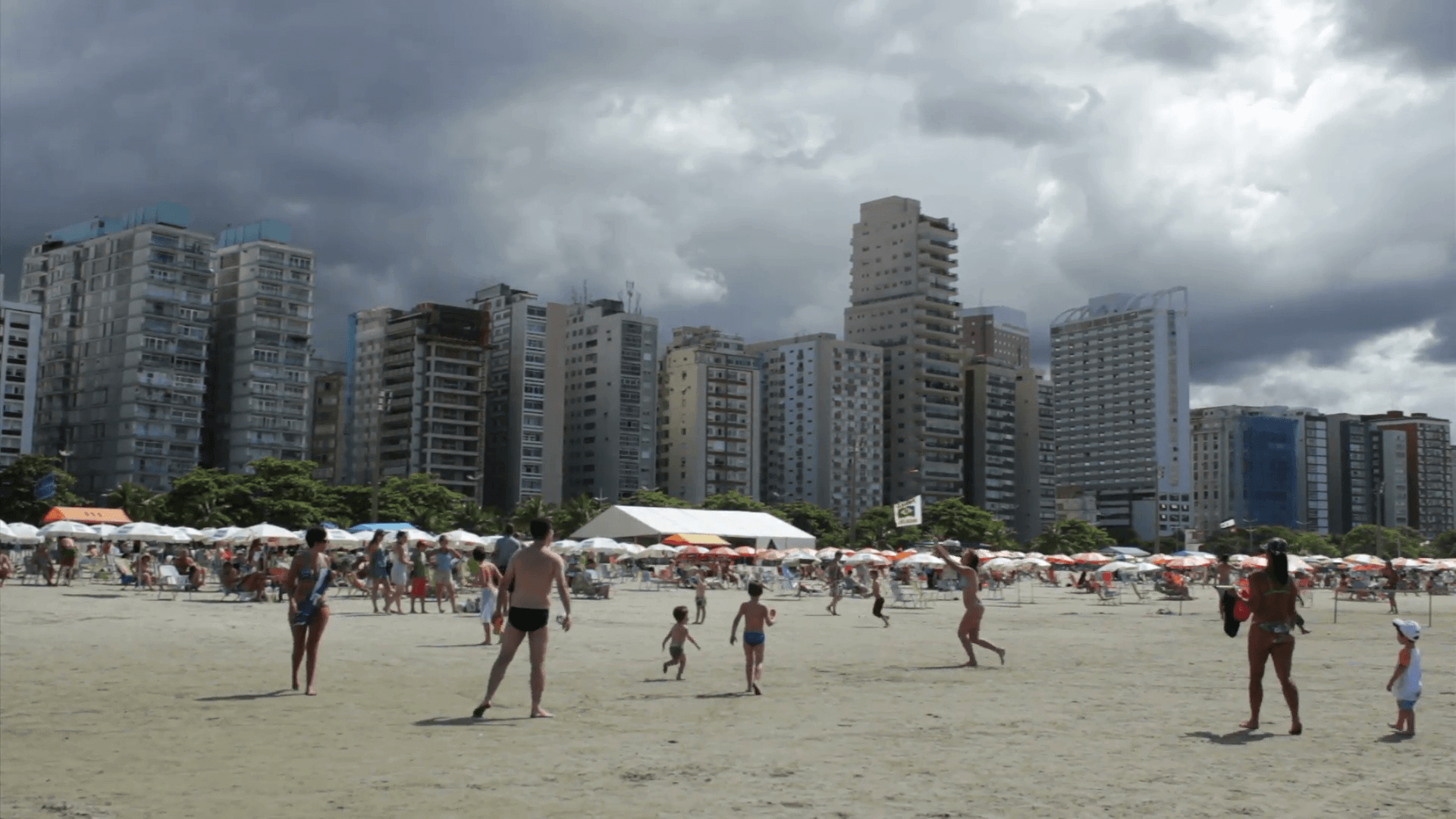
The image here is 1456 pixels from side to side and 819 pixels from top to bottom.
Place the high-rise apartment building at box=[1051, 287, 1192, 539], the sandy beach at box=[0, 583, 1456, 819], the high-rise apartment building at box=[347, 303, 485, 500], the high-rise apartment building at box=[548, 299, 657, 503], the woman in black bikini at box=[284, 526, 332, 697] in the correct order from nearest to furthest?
the sandy beach at box=[0, 583, 1456, 819], the woman in black bikini at box=[284, 526, 332, 697], the high-rise apartment building at box=[347, 303, 485, 500], the high-rise apartment building at box=[548, 299, 657, 503], the high-rise apartment building at box=[1051, 287, 1192, 539]

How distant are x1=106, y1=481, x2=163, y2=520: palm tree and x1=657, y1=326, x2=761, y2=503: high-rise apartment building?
59.3 metres

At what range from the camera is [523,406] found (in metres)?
128

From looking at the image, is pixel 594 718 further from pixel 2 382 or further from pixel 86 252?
pixel 86 252

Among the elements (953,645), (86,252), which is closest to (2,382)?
(86,252)

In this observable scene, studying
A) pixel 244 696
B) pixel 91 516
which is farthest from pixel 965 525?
pixel 244 696

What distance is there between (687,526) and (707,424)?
78422 millimetres

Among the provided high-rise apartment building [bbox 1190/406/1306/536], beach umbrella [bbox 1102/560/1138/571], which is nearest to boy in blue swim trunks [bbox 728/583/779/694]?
beach umbrella [bbox 1102/560/1138/571]

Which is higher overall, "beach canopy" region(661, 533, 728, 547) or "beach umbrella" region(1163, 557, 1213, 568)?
"beach canopy" region(661, 533, 728, 547)

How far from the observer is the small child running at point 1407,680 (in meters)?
10.1

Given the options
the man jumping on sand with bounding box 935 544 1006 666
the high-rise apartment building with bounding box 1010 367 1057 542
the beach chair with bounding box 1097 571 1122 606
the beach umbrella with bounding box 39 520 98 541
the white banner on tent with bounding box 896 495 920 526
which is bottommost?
the beach chair with bounding box 1097 571 1122 606

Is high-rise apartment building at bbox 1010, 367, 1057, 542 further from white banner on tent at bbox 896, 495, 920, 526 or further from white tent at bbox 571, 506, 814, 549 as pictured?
white banner on tent at bbox 896, 495, 920, 526

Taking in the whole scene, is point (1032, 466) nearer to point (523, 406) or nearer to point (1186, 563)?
point (523, 406)

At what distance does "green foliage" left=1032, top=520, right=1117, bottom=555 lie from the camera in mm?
116938

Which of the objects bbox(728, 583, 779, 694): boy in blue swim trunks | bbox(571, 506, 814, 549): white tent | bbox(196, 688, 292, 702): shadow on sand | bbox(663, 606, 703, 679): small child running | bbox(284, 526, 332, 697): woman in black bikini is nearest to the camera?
bbox(196, 688, 292, 702): shadow on sand
